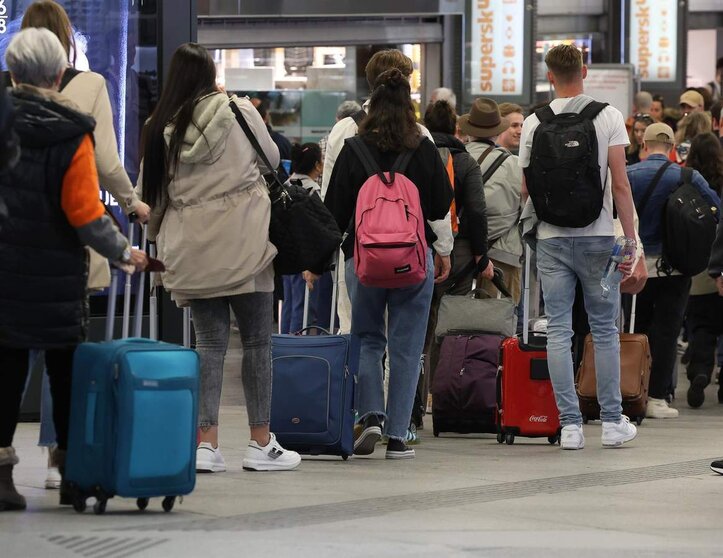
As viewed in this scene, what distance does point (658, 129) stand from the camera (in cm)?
1015

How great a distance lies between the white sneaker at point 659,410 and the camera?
10297 millimetres

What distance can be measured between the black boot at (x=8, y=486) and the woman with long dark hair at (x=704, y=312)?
6.29 meters

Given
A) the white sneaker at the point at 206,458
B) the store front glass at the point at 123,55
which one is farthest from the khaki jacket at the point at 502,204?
the white sneaker at the point at 206,458

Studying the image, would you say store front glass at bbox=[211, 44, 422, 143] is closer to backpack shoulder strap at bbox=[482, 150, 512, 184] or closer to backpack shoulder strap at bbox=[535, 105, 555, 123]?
backpack shoulder strap at bbox=[482, 150, 512, 184]

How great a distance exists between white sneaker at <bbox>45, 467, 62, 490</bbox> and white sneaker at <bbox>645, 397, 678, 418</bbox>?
4.88 metres

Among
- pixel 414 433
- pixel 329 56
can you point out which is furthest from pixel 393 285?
pixel 329 56

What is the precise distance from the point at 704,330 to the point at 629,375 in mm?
2431

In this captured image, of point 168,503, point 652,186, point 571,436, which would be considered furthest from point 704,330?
point 168,503

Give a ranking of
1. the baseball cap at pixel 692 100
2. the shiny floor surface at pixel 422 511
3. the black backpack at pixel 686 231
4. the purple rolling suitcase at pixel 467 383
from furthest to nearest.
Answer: the baseball cap at pixel 692 100
the black backpack at pixel 686 231
the purple rolling suitcase at pixel 467 383
the shiny floor surface at pixel 422 511

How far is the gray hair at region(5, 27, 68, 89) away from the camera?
565 centimetres

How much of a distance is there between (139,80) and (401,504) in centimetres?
385

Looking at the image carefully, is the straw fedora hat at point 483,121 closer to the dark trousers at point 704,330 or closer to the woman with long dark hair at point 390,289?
the woman with long dark hair at point 390,289

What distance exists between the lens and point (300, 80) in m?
19.0

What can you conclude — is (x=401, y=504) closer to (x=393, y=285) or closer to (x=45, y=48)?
(x=393, y=285)
